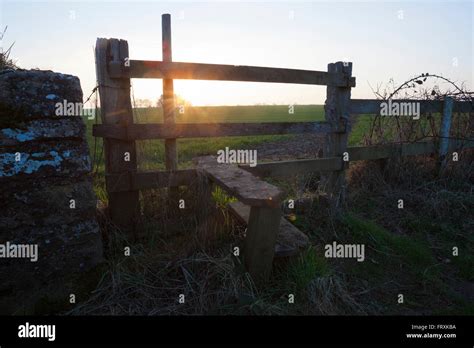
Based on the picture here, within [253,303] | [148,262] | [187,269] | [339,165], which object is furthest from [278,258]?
[339,165]

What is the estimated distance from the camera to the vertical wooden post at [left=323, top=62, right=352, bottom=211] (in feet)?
15.1

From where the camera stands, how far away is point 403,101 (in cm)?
549

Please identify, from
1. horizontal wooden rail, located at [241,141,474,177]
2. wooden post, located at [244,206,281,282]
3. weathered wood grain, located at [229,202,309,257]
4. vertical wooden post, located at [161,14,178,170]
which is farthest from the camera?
horizontal wooden rail, located at [241,141,474,177]

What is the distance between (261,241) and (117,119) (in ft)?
6.11

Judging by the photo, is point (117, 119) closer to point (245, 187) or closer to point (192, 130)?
point (192, 130)

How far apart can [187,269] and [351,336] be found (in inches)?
53.8

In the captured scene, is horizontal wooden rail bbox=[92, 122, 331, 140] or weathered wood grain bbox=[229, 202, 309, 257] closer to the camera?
weathered wood grain bbox=[229, 202, 309, 257]

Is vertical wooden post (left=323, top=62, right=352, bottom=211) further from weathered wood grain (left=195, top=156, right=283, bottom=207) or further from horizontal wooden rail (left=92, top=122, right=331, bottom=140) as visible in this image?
weathered wood grain (left=195, top=156, right=283, bottom=207)

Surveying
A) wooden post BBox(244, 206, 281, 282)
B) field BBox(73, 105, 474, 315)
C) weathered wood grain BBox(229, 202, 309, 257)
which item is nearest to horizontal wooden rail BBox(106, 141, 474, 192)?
field BBox(73, 105, 474, 315)

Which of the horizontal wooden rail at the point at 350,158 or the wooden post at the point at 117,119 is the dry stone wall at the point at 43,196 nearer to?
the wooden post at the point at 117,119

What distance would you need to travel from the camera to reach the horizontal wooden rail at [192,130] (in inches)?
131

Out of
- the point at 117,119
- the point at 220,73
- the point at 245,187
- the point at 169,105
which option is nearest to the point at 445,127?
the point at 220,73

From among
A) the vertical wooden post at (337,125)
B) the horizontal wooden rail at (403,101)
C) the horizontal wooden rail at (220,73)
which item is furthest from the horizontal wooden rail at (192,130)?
the horizontal wooden rail at (403,101)

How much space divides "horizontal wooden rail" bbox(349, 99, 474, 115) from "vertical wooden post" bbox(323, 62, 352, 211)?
0.19 m
